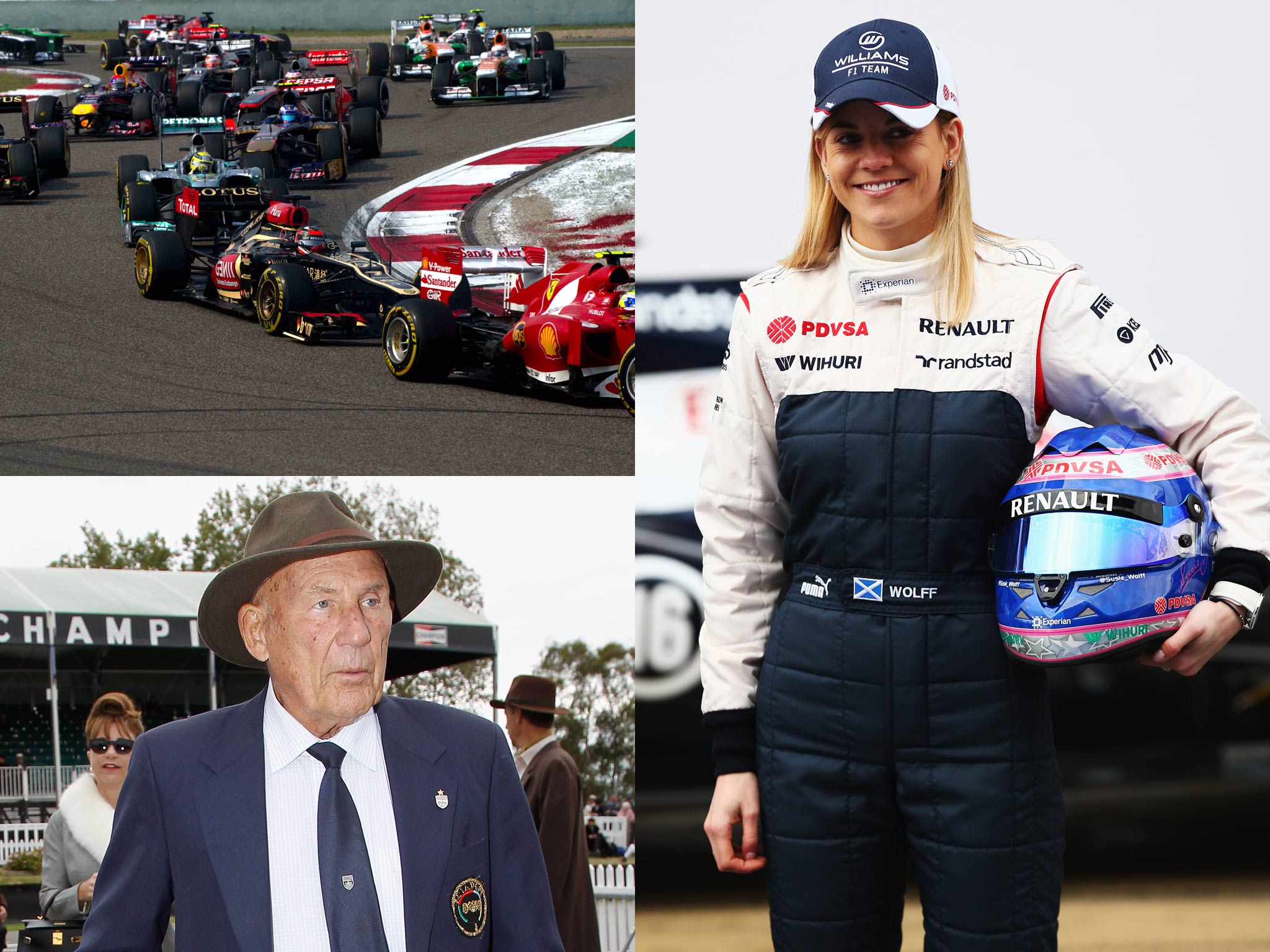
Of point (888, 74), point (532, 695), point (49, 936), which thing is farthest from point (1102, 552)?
point (49, 936)

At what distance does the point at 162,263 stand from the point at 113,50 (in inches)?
61.8

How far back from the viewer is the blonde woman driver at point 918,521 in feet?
5.54

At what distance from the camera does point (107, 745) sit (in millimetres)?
3590

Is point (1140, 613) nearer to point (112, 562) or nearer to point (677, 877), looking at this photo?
point (677, 877)

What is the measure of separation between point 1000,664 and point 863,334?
1.56 feet

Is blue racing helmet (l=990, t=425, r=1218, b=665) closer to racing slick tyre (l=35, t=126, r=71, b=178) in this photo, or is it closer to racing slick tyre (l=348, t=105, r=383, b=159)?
racing slick tyre (l=348, t=105, r=383, b=159)

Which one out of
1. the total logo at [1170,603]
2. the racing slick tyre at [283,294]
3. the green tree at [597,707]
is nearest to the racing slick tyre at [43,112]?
the racing slick tyre at [283,294]

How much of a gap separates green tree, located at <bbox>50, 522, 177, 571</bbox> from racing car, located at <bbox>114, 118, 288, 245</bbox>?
3.55 m

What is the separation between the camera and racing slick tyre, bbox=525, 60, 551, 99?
7512 millimetres

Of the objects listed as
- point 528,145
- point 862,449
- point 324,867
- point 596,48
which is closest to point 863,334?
point 862,449

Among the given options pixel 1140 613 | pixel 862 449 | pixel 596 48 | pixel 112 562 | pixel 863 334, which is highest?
pixel 596 48

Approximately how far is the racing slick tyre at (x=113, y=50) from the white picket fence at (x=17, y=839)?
4.72m

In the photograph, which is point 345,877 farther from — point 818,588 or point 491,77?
point 491,77

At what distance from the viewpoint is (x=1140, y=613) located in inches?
66.8
